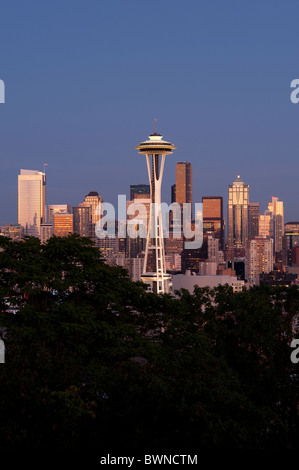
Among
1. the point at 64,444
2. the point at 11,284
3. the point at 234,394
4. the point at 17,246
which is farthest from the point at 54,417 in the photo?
the point at 17,246

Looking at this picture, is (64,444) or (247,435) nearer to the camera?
(64,444)

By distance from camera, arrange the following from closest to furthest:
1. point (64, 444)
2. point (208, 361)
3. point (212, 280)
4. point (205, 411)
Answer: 1. point (64, 444)
2. point (205, 411)
3. point (208, 361)
4. point (212, 280)

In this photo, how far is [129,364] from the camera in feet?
53.9

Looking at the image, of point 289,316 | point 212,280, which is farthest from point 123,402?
point 212,280

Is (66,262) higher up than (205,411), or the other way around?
(66,262)

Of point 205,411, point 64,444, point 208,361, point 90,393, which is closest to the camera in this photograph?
point 64,444

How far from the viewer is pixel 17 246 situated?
21781 mm

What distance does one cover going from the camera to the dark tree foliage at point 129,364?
14.4 metres

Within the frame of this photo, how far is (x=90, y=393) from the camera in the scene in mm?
15680

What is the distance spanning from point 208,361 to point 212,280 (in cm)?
12658

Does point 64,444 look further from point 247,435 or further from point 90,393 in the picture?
point 247,435

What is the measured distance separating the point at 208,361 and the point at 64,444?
555 centimetres

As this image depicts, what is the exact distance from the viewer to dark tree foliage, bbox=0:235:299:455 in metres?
14.4

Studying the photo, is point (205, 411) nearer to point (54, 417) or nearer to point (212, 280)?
point (54, 417)
